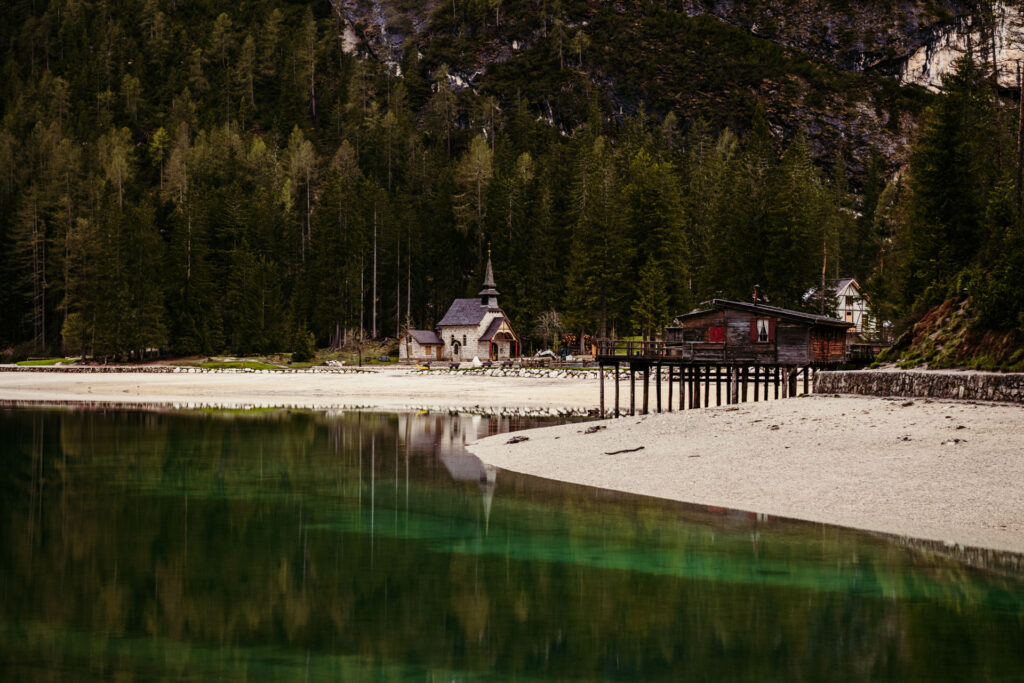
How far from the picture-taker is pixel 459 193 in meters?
120

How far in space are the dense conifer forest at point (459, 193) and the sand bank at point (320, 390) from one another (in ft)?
53.0

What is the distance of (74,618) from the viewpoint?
13.2 meters

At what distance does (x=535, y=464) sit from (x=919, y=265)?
3312 centimetres

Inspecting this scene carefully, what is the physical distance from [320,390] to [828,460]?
156 ft

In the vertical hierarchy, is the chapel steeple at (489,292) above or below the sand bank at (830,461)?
above

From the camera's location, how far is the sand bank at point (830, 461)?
18348mm

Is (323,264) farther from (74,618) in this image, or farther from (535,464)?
(74,618)

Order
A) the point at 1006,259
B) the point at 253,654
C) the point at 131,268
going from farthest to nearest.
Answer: the point at 131,268 → the point at 1006,259 → the point at 253,654

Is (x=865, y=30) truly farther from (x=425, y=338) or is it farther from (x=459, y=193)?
(x=425, y=338)

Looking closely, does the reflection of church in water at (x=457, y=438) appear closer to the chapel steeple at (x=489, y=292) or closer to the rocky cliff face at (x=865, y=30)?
the chapel steeple at (x=489, y=292)

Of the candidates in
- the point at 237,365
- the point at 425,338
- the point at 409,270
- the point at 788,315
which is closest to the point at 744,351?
the point at 788,315

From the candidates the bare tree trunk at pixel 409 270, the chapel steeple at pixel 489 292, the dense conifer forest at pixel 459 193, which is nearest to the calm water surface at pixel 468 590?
the dense conifer forest at pixel 459 193

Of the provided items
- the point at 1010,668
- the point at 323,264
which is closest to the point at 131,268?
the point at 323,264

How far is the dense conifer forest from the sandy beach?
6375 mm
